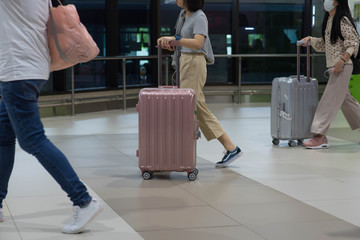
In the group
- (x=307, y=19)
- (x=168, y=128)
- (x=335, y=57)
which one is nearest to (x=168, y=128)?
(x=168, y=128)

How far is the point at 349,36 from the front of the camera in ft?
20.2

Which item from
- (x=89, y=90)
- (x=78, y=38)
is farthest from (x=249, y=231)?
(x=89, y=90)

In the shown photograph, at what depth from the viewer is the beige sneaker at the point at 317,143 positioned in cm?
635

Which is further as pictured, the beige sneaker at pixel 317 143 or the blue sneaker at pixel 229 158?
the beige sneaker at pixel 317 143

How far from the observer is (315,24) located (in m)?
11.6

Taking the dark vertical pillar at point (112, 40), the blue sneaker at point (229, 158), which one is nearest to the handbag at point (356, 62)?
the blue sneaker at point (229, 158)

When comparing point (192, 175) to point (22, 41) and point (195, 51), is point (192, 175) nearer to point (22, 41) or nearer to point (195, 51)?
point (195, 51)

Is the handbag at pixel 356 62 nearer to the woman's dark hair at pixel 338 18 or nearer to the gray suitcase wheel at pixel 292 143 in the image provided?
the woman's dark hair at pixel 338 18

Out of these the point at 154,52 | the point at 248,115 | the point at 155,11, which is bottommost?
the point at 248,115

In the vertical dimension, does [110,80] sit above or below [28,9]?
below

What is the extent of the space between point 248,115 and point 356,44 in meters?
3.47

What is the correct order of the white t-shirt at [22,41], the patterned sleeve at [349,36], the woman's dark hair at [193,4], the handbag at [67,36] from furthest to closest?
the patterned sleeve at [349,36] < the woman's dark hair at [193,4] < the handbag at [67,36] < the white t-shirt at [22,41]

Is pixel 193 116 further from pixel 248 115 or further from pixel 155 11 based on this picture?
pixel 155 11

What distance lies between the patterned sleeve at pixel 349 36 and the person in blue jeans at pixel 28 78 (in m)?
3.60
